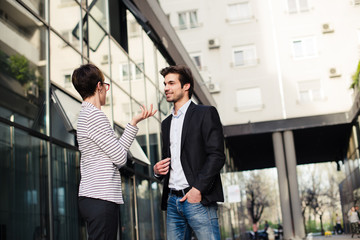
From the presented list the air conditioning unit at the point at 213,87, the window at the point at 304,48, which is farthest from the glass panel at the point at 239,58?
the window at the point at 304,48

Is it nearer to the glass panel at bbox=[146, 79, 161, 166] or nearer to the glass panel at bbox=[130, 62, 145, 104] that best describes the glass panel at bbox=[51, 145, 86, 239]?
the glass panel at bbox=[130, 62, 145, 104]

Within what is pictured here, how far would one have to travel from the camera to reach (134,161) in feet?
37.2

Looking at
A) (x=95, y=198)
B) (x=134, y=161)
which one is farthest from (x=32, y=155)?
(x=134, y=161)

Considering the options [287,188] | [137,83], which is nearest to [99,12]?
[137,83]

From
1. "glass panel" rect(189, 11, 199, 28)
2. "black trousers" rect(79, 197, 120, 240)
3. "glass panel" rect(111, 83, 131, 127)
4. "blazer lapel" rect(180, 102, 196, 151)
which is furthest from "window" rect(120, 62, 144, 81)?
"glass panel" rect(189, 11, 199, 28)

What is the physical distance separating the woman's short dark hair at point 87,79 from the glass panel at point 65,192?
395cm

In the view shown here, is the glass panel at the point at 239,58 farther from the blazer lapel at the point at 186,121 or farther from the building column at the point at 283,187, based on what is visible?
the blazer lapel at the point at 186,121

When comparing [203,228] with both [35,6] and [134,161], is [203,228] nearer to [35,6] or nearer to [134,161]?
[35,6]

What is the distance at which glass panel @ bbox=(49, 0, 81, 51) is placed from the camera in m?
8.20

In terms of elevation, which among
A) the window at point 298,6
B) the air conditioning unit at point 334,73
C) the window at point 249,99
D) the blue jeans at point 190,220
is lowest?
the blue jeans at point 190,220

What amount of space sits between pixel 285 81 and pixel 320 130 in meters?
3.16

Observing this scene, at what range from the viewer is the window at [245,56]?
88.2ft

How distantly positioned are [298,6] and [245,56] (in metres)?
3.73

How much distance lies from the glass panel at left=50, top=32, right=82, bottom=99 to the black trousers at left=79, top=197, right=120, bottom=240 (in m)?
4.83
